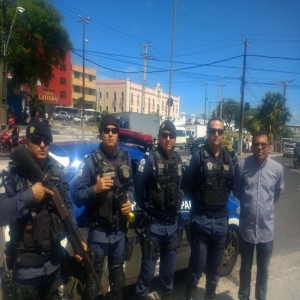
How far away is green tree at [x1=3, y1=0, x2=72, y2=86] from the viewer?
24.0 meters

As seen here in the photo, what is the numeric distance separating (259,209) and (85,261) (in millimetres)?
1756

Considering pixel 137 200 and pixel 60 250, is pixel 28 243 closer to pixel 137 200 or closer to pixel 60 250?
pixel 60 250

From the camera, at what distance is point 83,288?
105 inches

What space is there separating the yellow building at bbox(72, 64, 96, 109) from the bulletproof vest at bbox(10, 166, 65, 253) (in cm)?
6456

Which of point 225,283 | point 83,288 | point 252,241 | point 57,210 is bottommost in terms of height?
point 225,283

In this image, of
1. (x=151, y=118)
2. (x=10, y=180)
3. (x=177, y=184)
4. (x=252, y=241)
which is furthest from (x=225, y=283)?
(x=151, y=118)

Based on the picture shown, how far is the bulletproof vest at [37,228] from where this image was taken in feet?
6.98

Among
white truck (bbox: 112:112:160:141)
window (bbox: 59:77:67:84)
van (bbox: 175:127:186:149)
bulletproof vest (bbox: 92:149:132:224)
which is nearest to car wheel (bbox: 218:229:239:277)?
bulletproof vest (bbox: 92:149:132:224)

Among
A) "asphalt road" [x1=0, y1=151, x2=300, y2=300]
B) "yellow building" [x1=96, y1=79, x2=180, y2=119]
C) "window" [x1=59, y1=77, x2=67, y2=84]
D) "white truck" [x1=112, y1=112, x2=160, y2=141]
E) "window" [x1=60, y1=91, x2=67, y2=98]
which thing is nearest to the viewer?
"asphalt road" [x1=0, y1=151, x2=300, y2=300]

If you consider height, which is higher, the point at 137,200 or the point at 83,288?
the point at 137,200

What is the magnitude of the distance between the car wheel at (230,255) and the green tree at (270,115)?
2418 centimetres

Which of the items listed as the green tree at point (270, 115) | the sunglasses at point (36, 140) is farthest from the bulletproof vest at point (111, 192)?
the green tree at point (270, 115)

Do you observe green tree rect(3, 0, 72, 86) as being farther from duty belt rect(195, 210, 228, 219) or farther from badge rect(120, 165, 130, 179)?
duty belt rect(195, 210, 228, 219)

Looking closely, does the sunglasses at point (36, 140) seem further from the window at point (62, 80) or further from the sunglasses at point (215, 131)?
the window at point (62, 80)
